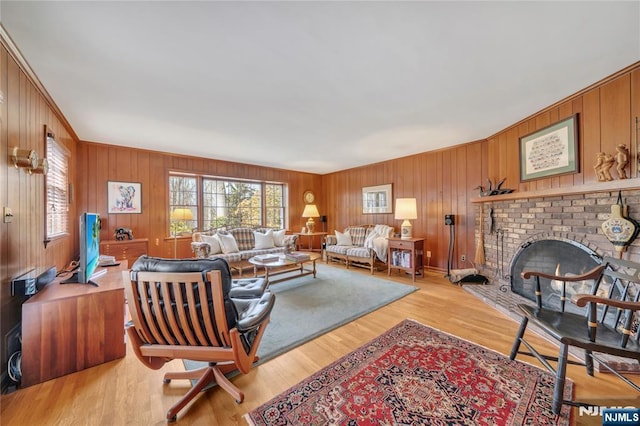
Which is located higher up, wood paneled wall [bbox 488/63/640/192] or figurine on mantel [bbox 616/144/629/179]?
wood paneled wall [bbox 488/63/640/192]

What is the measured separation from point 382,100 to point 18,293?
3.56m

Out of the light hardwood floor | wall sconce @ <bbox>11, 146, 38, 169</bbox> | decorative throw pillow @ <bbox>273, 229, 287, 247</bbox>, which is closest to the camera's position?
the light hardwood floor

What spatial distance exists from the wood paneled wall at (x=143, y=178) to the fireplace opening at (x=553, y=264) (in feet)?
18.0

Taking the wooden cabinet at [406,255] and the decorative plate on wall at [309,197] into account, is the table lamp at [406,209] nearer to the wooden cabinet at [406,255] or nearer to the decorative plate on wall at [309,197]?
the wooden cabinet at [406,255]

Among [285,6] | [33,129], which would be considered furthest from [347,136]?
[33,129]

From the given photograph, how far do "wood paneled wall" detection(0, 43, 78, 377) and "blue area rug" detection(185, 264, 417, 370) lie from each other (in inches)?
55.9

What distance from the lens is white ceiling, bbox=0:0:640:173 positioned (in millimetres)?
1479

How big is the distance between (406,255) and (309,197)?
11.5ft

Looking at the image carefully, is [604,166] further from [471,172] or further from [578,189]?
[471,172]

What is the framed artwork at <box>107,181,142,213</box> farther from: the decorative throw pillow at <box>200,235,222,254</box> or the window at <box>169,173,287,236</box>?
the decorative throw pillow at <box>200,235,222,254</box>

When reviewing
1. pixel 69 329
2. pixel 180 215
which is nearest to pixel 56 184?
pixel 180 215

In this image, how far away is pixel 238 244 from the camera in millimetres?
5062

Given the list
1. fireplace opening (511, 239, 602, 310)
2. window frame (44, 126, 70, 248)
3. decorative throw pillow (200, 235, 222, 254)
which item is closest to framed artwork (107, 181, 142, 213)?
window frame (44, 126, 70, 248)

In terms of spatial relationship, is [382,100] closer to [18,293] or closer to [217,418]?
[217,418]
